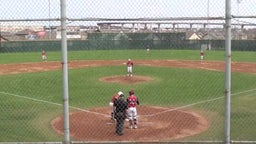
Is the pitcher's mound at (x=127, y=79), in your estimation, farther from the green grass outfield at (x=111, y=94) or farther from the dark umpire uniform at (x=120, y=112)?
the dark umpire uniform at (x=120, y=112)

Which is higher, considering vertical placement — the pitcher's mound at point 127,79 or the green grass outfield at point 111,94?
the pitcher's mound at point 127,79

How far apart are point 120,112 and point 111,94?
7657 mm

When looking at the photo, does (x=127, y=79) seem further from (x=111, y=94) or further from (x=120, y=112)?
(x=120, y=112)

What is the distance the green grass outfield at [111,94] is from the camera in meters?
12.8

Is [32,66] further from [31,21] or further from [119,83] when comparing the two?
[31,21]

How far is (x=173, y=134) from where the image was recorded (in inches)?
483

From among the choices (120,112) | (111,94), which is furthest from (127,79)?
(120,112)

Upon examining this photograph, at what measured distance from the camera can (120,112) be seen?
1207 centimetres

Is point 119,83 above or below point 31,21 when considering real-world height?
below

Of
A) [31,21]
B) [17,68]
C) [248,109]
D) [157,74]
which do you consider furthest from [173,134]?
[17,68]

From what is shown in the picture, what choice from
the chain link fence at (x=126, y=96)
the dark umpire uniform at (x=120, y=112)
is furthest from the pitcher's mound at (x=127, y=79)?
the dark umpire uniform at (x=120, y=112)

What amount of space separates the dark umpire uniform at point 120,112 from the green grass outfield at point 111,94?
1.78 m

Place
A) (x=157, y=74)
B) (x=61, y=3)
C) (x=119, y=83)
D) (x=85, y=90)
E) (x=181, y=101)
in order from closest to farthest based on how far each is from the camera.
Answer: (x=61, y=3) < (x=181, y=101) < (x=85, y=90) < (x=119, y=83) < (x=157, y=74)

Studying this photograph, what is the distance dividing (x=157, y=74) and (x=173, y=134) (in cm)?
1526
